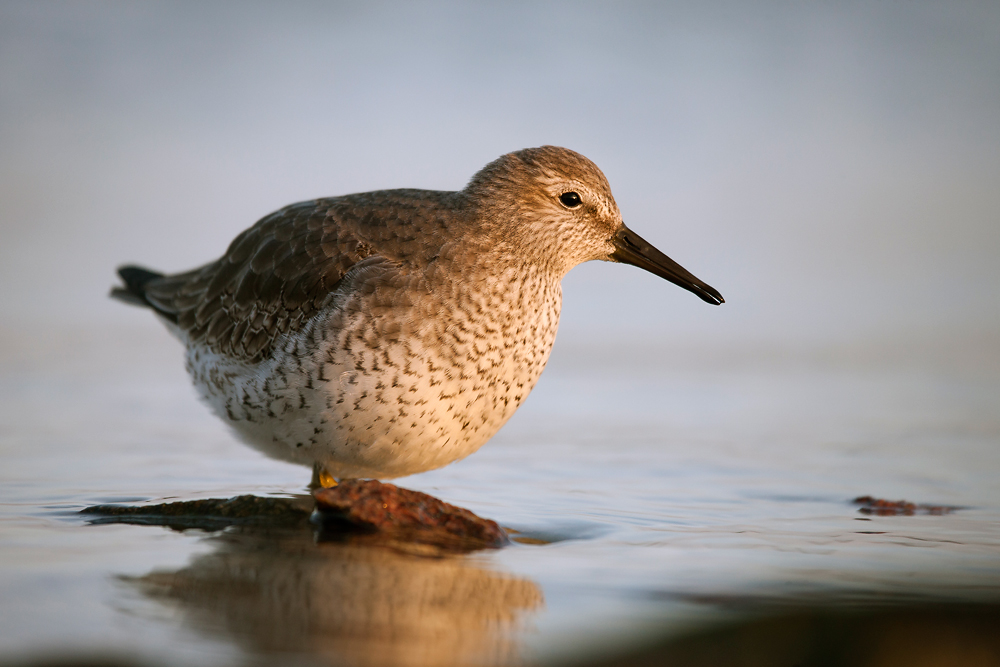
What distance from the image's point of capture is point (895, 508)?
474 centimetres

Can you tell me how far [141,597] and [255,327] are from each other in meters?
1.98

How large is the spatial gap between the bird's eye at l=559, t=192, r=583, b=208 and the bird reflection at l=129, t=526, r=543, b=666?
1.99 m

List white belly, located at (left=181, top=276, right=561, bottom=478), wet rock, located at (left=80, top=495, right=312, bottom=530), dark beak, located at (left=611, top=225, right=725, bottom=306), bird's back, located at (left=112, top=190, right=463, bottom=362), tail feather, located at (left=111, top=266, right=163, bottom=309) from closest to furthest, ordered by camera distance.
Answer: wet rock, located at (left=80, top=495, right=312, bottom=530) → white belly, located at (left=181, top=276, right=561, bottom=478) → bird's back, located at (left=112, top=190, right=463, bottom=362) → dark beak, located at (left=611, top=225, right=725, bottom=306) → tail feather, located at (left=111, top=266, right=163, bottom=309)

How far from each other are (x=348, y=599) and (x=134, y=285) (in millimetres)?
4054

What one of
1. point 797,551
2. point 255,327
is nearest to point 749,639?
point 797,551

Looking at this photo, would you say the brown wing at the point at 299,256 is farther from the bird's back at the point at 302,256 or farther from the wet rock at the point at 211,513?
the wet rock at the point at 211,513

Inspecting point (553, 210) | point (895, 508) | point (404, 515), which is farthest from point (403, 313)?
point (895, 508)

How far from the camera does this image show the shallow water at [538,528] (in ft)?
9.07

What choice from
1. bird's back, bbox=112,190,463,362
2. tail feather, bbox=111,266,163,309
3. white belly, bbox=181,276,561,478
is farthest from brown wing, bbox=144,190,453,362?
tail feather, bbox=111,266,163,309

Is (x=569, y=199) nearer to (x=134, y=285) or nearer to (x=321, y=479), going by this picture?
(x=321, y=479)

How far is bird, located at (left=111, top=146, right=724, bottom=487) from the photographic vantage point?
418 centimetres

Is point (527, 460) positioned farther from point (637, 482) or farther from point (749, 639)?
point (749, 639)

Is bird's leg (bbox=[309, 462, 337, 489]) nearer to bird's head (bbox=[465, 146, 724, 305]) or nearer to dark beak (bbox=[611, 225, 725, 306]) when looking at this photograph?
bird's head (bbox=[465, 146, 724, 305])

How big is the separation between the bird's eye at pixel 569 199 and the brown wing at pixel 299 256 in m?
0.60
